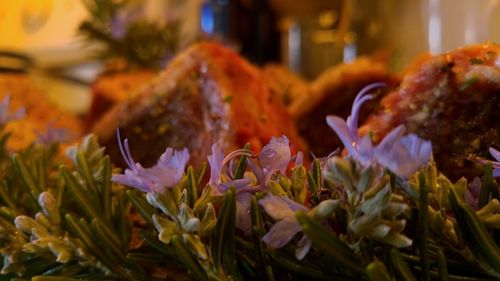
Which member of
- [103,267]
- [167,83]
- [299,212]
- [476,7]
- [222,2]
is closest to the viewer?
[299,212]

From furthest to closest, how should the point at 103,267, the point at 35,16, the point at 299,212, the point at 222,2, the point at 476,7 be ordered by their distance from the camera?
the point at 35,16 < the point at 222,2 < the point at 476,7 < the point at 103,267 < the point at 299,212

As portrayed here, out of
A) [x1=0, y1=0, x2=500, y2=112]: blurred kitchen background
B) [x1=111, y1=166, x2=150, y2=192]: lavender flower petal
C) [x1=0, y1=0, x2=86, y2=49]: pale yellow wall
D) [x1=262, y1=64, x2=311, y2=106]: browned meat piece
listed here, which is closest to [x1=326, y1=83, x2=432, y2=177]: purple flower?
[x1=111, y1=166, x2=150, y2=192]: lavender flower petal

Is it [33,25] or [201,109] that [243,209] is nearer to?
[201,109]

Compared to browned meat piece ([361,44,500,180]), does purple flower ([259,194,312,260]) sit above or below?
below

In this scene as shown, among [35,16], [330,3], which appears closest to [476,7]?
[330,3]

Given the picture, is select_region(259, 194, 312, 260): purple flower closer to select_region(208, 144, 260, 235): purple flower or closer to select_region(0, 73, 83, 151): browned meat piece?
select_region(208, 144, 260, 235): purple flower

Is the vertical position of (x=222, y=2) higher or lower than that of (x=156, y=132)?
higher

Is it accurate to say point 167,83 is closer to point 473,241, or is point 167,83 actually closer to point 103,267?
point 103,267

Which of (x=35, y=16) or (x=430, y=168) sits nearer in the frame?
(x=430, y=168)
